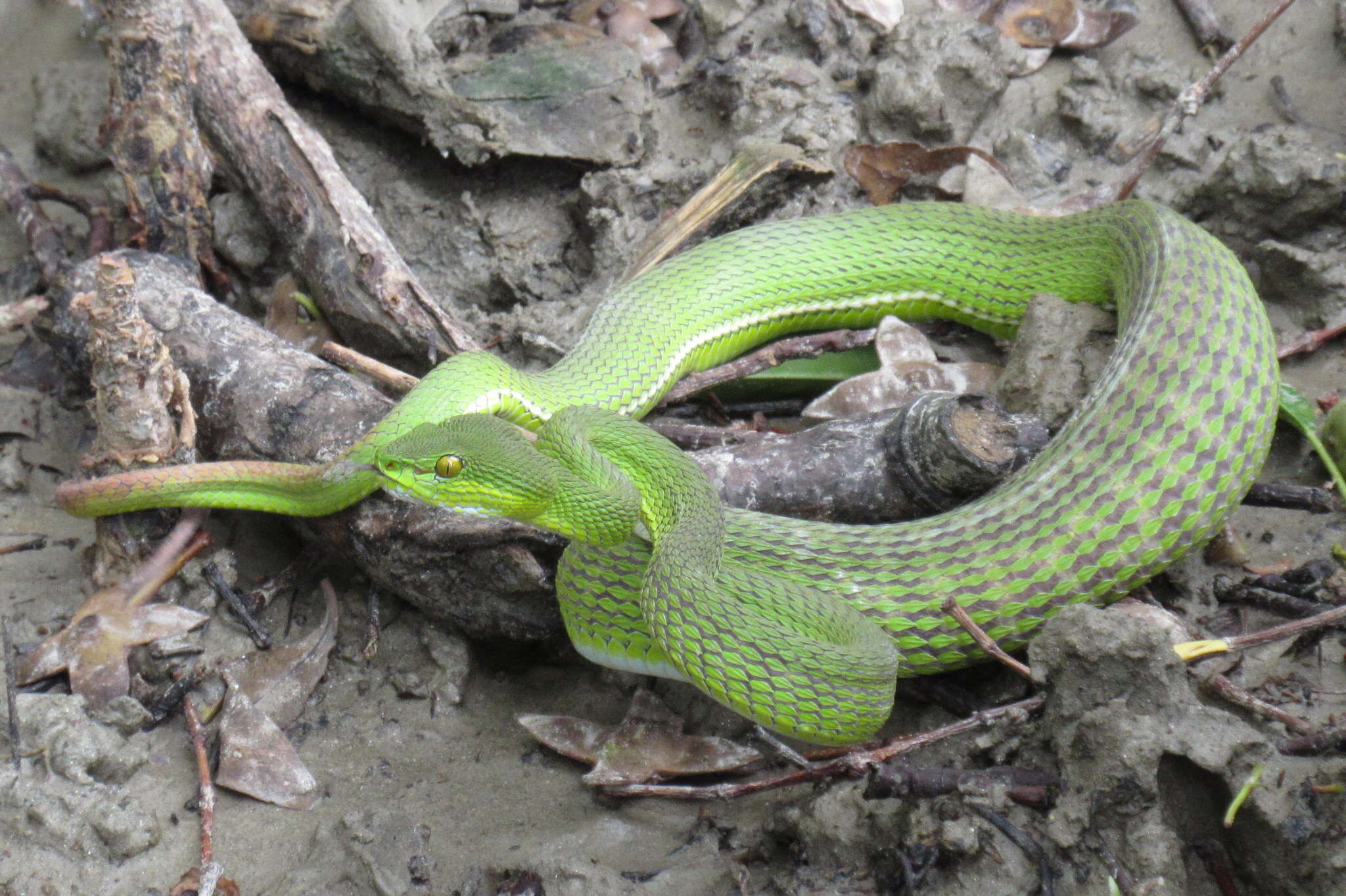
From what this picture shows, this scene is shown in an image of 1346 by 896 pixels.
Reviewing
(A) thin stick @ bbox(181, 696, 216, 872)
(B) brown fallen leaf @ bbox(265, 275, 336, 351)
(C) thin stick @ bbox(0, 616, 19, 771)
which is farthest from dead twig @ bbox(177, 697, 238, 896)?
(B) brown fallen leaf @ bbox(265, 275, 336, 351)

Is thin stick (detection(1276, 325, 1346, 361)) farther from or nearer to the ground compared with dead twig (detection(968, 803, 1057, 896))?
farther from the ground

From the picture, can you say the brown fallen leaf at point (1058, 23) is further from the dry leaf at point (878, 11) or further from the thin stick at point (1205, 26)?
the dry leaf at point (878, 11)

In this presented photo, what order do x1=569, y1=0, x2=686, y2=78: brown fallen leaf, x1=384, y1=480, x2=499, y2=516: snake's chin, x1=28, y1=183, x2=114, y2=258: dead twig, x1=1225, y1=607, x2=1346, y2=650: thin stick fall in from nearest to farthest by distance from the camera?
x1=1225, y1=607, x2=1346, y2=650: thin stick, x1=384, y1=480, x2=499, y2=516: snake's chin, x1=28, y1=183, x2=114, y2=258: dead twig, x1=569, y1=0, x2=686, y2=78: brown fallen leaf

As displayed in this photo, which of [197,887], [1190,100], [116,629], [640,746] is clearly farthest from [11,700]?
[1190,100]

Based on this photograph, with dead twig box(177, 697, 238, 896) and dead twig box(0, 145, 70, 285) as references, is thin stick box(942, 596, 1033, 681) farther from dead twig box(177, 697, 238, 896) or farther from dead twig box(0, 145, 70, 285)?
dead twig box(0, 145, 70, 285)

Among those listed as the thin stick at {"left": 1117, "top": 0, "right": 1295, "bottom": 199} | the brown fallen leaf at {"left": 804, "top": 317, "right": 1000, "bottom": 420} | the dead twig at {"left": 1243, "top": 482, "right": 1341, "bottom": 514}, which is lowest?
the dead twig at {"left": 1243, "top": 482, "right": 1341, "bottom": 514}

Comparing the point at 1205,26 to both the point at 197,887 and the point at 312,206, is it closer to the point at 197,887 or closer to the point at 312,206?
the point at 312,206

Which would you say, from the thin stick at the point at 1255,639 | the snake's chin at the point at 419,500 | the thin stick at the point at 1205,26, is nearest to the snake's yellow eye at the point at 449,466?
the snake's chin at the point at 419,500

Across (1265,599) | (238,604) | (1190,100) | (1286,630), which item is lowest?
(238,604)
